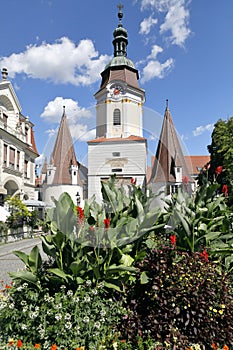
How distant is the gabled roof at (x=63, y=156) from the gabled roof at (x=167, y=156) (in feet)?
4.00

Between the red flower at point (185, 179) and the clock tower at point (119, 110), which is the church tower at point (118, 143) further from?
the red flower at point (185, 179)

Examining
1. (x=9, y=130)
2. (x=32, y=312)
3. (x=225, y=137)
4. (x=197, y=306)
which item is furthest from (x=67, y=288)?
(x=225, y=137)

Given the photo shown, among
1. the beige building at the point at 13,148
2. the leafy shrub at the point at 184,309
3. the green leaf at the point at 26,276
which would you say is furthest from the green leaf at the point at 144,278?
the beige building at the point at 13,148

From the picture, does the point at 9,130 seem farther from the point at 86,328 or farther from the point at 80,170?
the point at 86,328

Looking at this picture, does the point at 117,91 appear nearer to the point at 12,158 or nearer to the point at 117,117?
the point at 117,117

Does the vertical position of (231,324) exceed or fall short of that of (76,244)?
it falls short

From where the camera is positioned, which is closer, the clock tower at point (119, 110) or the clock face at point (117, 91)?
the clock tower at point (119, 110)

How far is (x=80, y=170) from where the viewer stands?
11.4 feet

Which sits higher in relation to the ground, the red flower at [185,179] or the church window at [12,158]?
the church window at [12,158]

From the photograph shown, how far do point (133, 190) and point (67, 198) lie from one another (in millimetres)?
1217

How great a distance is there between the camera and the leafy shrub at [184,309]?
8.37 feet

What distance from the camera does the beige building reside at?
1761 centimetres

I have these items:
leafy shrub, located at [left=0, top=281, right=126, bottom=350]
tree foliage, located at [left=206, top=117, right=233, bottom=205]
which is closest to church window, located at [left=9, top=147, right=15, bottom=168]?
tree foliage, located at [left=206, top=117, right=233, bottom=205]

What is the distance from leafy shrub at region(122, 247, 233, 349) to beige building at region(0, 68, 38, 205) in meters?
16.3
